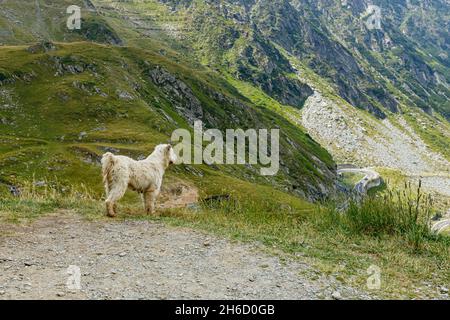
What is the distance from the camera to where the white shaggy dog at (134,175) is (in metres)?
15.3

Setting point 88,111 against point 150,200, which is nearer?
point 150,200

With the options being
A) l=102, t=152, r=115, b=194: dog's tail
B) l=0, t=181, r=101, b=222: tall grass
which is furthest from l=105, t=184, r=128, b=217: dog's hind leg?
l=0, t=181, r=101, b=222: tall grass

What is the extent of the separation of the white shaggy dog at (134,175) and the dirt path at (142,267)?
171 cm

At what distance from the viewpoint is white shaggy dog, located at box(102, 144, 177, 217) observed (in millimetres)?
15320

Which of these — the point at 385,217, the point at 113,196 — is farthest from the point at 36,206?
the point at 385,217

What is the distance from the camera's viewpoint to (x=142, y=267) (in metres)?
10.3

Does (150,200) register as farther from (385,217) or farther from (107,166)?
(385,217)

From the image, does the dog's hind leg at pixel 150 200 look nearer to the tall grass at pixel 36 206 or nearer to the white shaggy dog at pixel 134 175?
the white shaggy dog at pixel 134 175

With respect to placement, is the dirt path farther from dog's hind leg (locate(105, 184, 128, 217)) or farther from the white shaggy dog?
the white shaggy dog

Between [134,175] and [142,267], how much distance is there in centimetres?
615

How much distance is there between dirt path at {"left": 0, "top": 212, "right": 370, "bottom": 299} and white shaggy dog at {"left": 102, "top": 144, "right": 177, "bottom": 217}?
1706 mm

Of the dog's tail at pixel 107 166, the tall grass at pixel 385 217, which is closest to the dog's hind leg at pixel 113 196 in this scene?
the dog's tail at pixel 107 166

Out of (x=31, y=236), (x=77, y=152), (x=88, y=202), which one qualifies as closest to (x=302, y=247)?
(x=31, y=236)

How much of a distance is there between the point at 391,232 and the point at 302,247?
3704 mm
